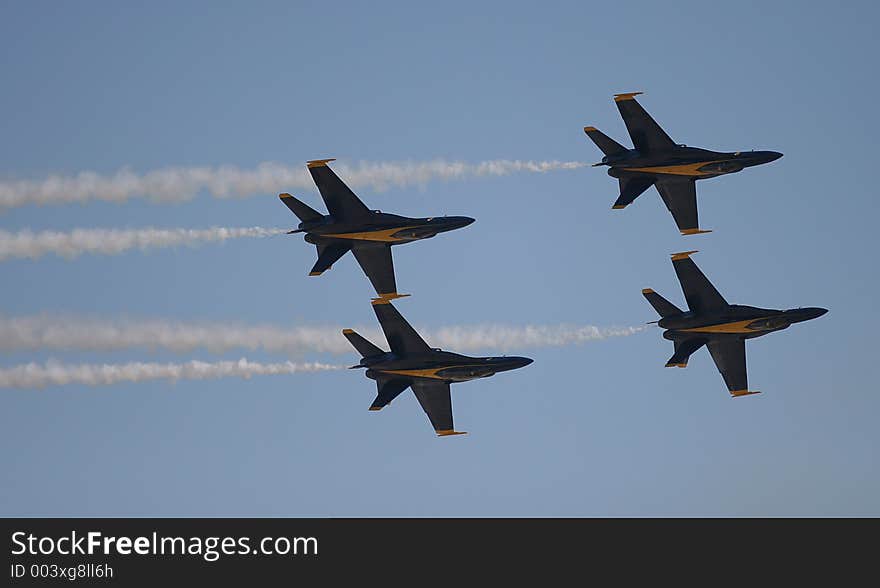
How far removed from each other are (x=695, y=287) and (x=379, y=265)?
720 inches

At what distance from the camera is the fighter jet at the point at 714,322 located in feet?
414

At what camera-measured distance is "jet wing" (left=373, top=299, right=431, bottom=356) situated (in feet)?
409

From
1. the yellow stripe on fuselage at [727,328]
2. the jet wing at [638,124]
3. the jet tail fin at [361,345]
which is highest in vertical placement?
the jet wing at [638,124]

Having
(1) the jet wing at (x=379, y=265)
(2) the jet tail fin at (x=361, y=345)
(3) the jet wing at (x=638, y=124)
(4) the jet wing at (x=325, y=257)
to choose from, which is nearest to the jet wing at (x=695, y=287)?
(3) the jet wing at (x=638, y=124)

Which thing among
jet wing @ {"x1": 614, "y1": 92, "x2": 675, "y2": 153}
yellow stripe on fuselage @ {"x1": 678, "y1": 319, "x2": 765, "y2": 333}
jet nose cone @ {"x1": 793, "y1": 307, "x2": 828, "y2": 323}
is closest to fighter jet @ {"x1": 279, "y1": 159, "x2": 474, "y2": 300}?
jet wing @ {"x1": 614, "y1": 92, "x2": 675, "y2": 153}

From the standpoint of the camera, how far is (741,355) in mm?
128750

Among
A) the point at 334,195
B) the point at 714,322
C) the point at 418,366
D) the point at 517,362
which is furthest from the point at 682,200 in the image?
the point at 334,195

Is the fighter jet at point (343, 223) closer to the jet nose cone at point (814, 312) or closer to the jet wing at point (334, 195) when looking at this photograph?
the jet wing at point (334, 195)

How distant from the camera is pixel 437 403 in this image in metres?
125

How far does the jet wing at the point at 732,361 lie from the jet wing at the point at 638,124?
38.9 feet

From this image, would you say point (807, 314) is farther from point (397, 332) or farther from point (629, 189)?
point (397, 332)

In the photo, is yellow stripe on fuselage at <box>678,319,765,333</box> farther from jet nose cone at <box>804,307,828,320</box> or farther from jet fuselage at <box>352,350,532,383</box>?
jet fuselage at <box>352,350,532,383</box>
